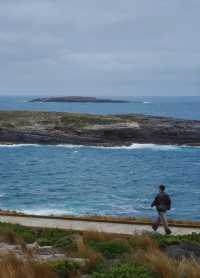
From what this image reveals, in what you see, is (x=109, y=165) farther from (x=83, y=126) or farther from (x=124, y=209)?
(x=124, y=209)

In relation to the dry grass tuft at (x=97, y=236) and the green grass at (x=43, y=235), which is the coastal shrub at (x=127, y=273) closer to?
the green grass at (x=43, y=235)

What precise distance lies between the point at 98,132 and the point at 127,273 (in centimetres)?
7555

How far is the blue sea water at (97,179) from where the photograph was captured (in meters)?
37.6

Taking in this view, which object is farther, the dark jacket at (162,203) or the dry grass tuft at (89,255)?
the dark jacket at (162,203)

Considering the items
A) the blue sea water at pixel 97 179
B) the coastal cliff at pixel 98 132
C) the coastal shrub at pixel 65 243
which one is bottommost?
the blue sea water at pixel 97 179

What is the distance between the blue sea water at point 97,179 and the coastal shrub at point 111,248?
2039 cm

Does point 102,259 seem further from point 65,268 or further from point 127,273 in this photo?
point 127,273

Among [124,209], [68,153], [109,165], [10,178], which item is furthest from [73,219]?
[68,153]

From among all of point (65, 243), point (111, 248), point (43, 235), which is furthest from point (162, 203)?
point (65, 243)

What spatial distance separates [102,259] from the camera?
1141 cm

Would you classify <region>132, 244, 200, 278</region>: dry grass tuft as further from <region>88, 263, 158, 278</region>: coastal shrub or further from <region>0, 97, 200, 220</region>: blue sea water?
<region>0, 97, 200, 220</region>: blue sea water

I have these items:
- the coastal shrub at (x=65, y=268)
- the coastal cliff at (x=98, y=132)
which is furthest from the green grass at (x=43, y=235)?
the coastal cliff at (x=98, y=132)

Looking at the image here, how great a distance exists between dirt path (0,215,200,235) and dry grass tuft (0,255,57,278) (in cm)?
711

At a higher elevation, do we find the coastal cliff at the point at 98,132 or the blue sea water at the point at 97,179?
the coastal cliff at the point at 98,132
